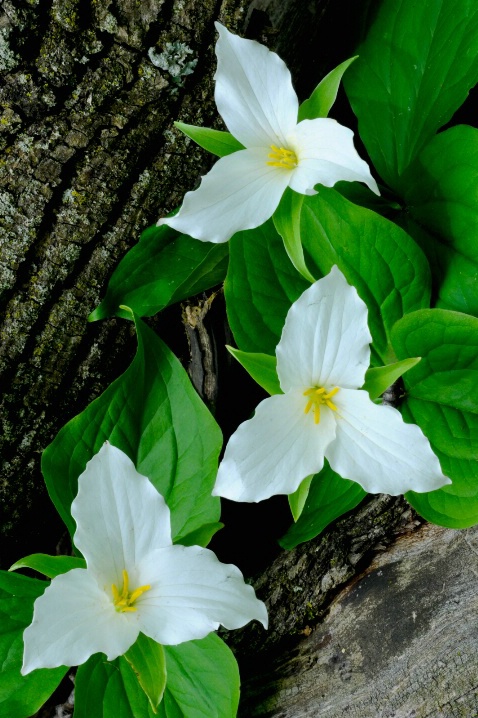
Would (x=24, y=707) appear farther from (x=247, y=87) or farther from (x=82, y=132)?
(x=247, y=87)

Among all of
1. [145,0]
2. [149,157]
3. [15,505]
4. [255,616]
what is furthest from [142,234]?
[255,616]

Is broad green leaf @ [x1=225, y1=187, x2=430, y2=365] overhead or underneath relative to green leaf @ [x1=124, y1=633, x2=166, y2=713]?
overhead

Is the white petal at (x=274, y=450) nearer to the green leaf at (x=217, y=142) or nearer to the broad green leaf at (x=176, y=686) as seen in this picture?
the broad green leaf at (x=176, y=686)

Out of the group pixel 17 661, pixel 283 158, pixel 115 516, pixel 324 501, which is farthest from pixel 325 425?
pixel 17 661

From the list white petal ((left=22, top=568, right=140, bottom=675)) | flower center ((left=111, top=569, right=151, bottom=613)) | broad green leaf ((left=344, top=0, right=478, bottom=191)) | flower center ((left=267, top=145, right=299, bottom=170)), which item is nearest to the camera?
white petal ((left=22, top=568, right=140, bottom=675))

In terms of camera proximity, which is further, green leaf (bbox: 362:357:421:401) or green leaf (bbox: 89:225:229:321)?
green leaf (bbox: 89:225:229:321)

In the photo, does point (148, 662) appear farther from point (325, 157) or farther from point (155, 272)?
point (325, 157)

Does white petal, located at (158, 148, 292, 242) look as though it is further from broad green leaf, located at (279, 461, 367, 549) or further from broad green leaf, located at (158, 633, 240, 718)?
broad green leaf, located at (158, 633, 240, 718)

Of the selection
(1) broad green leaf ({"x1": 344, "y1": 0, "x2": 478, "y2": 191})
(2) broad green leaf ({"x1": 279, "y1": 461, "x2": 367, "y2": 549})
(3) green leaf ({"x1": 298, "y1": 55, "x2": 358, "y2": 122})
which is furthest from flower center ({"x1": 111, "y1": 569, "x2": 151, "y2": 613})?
(1) broad green leaf ({"x1": 344, "y1": 0, "x2": 478, "y2": 191})
